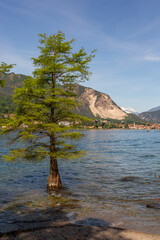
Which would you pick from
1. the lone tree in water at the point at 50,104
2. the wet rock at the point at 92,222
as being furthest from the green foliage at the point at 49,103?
the wet rock at the point at 92,222

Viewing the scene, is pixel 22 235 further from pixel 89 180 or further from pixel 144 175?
pixel 144 175

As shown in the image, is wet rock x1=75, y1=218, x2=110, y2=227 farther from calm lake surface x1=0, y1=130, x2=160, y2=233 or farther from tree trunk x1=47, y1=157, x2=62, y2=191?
tree trunk x1=47, y1=157, x2=62, y2=191

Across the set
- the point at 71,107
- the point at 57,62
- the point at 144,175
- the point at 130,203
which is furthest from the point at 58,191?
the point at 144,175

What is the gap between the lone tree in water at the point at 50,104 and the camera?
17.9m

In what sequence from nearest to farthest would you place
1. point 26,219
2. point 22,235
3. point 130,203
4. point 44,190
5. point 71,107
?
point 22,235 → point 26,219 → point 130,203 → point 71,107 → point 44,190

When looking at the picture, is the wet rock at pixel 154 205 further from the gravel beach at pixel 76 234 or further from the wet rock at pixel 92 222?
the gravel beach at pixel 76 234

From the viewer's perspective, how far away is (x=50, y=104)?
19281 mm

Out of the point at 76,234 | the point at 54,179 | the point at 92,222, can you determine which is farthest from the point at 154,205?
the point at 54,179

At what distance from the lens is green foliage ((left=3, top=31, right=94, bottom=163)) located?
58.6 ft

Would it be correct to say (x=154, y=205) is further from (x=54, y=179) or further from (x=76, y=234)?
(x=54, y=179)

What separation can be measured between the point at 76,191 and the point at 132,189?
570cm

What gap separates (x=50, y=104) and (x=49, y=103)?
20 cm

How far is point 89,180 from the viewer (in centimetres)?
2647

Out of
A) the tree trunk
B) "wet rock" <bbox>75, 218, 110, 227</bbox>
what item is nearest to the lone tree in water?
the tree trunk
